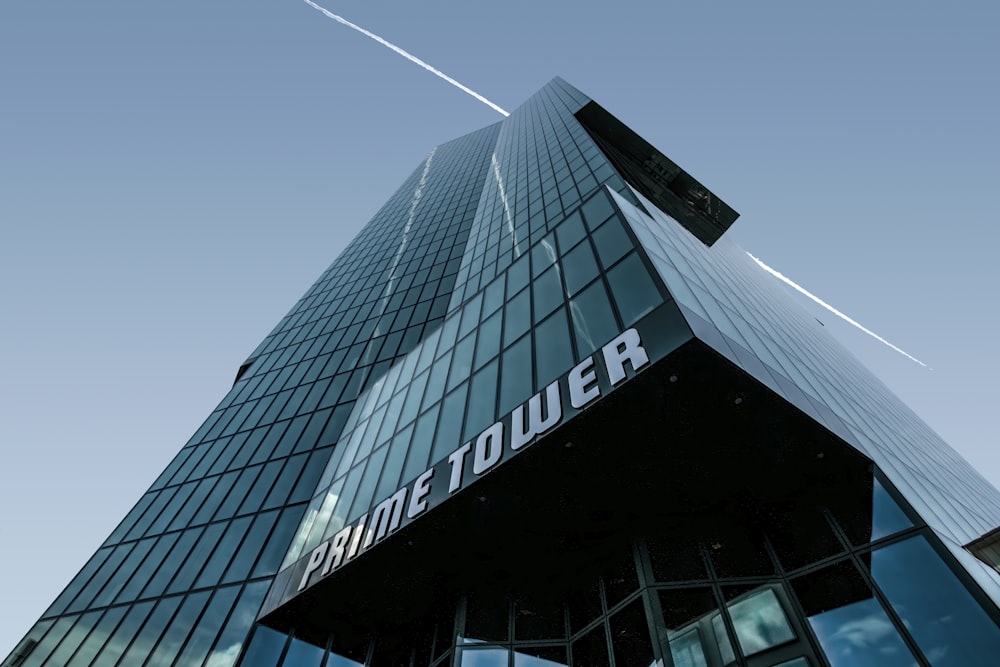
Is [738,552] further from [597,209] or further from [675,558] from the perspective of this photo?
[597,209]

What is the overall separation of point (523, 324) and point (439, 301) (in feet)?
65.9

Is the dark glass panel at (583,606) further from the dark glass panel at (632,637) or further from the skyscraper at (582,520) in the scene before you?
the dark glass panel at (632,637)

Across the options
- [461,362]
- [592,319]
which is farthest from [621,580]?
[461,362]

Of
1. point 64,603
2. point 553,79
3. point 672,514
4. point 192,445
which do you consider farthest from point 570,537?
point 553,79

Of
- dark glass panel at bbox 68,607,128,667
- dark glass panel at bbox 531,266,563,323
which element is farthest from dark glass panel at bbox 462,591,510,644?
dark glass panel at bbox 68,607,128,667

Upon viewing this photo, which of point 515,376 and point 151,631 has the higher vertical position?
point 515,376

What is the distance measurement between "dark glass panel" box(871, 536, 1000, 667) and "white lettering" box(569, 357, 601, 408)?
602 centimetres

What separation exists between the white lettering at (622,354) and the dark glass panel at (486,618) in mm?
6945

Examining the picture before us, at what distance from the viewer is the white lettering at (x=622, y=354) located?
1056 cm

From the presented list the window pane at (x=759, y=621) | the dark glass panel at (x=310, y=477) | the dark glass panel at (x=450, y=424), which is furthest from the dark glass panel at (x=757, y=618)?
the dark glass panel at (x=310, y=477)

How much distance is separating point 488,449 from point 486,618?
4.58 m

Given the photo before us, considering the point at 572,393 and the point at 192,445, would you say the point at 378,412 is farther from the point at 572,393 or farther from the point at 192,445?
the point at 192,445

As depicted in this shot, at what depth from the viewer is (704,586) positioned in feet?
37.1

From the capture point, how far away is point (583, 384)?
37.2ft
